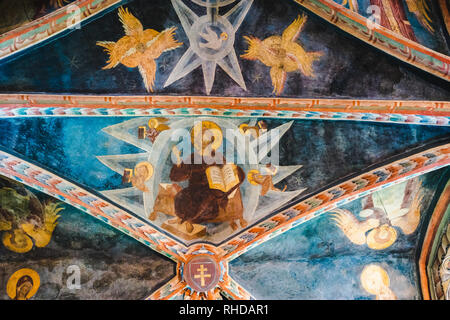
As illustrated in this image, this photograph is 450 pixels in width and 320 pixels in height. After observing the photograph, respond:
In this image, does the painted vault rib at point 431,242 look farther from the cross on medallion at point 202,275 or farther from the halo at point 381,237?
the cross on medallion at point 202,275

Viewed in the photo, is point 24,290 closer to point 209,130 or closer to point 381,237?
point 209,130

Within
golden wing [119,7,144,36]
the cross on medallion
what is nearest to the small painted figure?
the cross on medallion

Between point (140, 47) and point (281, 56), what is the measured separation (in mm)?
1834

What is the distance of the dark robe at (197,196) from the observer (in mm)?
6895

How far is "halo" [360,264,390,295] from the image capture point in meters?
7.49

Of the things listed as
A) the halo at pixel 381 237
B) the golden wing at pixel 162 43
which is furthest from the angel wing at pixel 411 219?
the golden wing at pixel 162 43

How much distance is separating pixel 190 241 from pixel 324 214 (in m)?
2.00

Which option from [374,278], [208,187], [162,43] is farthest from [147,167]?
[374,278]

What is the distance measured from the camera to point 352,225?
7.30 m

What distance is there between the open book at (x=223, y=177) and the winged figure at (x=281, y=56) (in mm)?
1348

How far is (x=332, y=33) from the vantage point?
6.27 meters

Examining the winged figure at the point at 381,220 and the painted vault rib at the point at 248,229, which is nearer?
the painted vault rib at the point at 248,229

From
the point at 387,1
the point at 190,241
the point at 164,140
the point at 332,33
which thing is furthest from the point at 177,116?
the point at 387,1

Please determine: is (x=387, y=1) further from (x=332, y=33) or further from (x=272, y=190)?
(x=272, y=190)
